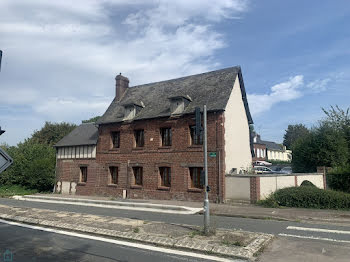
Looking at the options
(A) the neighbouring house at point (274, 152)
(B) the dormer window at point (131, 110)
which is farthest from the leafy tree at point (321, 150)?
(A) the neighbouring house at point (274, 152)

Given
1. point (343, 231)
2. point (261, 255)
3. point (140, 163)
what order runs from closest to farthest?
1. point (261, 255)
2. point (343, 231)
3. point (140, 163)

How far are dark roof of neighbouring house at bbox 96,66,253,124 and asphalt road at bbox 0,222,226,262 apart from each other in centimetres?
1164

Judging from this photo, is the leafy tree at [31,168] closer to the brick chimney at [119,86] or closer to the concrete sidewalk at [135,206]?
the concrete sidewalk at [135,206]

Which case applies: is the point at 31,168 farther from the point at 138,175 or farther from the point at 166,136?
the point at 166,136

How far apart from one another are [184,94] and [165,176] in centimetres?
612

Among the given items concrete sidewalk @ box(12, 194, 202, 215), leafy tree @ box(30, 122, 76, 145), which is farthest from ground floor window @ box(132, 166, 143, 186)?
leafy tree @ box(30, 122, 76, 145)

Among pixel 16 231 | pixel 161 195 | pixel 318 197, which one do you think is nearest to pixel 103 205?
pixel 161 195

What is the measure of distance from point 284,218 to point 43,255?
9.11 meters

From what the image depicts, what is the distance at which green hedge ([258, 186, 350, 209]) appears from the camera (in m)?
13.7

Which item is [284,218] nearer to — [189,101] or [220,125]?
[220,125]

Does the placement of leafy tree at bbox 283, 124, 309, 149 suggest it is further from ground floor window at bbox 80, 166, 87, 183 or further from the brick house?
ground floor window at bbox 80, 166, 87, 183

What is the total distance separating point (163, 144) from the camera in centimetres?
1958

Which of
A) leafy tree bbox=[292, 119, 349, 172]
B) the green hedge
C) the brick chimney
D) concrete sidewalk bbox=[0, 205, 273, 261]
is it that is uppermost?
the brick chimney

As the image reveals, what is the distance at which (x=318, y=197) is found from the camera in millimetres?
14102
